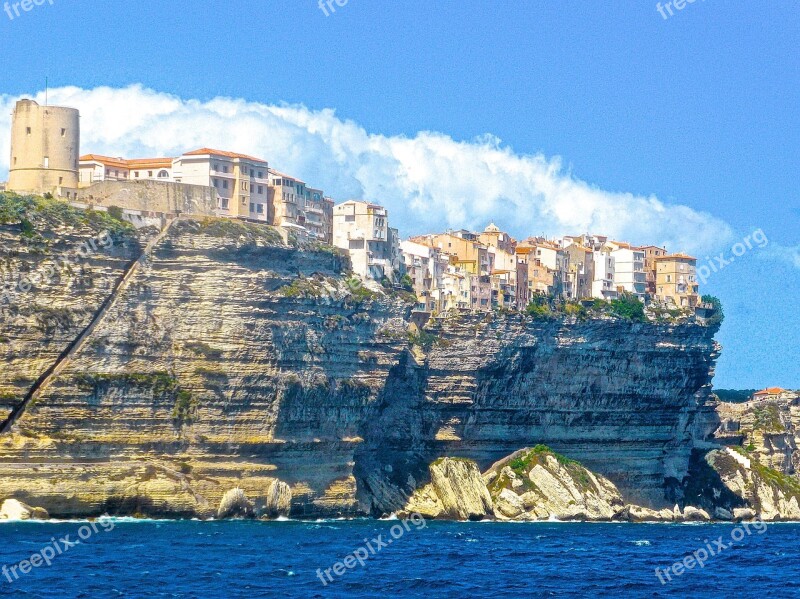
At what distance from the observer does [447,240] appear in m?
106

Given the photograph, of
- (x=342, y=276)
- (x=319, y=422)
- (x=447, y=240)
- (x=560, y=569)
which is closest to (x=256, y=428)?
(x=319, y=422)

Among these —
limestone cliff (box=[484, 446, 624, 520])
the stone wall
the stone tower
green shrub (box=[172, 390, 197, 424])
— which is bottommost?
limestone cliff (box=[484, 446, 624, 520])

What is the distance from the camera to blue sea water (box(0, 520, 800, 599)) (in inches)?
2015

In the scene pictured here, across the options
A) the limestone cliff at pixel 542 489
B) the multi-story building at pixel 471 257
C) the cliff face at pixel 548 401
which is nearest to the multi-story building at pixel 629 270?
the multi-story building at pixel 471 257

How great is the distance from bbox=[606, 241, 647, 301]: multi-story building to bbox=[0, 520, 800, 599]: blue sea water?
33.9m

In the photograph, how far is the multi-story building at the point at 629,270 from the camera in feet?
357

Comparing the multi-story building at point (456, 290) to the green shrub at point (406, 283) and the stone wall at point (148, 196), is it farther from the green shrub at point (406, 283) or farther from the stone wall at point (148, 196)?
the stone wall at point (148, 196)

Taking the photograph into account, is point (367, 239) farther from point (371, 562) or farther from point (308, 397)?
point (371, 562)

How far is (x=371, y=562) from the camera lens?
59.9m

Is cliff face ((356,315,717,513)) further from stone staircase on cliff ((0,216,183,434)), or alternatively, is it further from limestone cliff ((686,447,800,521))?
stone staircase on cliff ((0,216,183,434))

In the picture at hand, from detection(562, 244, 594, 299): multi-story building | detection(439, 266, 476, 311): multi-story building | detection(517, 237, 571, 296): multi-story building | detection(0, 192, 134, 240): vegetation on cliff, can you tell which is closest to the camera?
detection(0, 192, 134, 240): vegetation on cliff

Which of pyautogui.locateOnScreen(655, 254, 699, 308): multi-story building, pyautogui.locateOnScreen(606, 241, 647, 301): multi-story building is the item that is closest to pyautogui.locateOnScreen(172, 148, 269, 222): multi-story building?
pyautogui.locateOnScreen(606, 241, 647, 301): multi-story building

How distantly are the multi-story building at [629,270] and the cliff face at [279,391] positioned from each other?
16.5 m

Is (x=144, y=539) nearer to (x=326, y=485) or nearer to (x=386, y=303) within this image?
(x=326, y=485)
